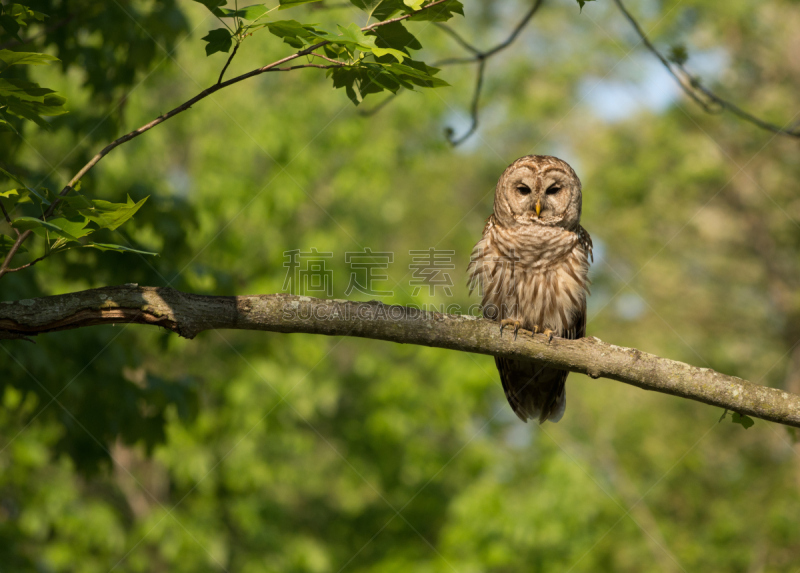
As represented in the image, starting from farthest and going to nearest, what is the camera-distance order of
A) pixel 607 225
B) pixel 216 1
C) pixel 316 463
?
pixel 607 225 → pixel 316 463 → pixel 216 1

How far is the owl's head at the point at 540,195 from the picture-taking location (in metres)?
4.57

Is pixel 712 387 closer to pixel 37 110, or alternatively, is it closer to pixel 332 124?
pixel 37 110

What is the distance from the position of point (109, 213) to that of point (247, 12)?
702 millimetres

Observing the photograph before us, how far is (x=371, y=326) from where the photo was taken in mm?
2570

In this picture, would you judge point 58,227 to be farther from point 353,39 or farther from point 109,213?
point 353,39

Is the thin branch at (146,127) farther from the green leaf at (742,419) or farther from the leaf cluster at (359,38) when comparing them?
the green leaf at (742,419)

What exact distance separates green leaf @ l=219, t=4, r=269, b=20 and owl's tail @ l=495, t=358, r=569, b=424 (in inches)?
120

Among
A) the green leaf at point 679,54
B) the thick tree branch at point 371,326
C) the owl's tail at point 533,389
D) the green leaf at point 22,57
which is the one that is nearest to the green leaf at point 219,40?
the green leaf at point 22,57

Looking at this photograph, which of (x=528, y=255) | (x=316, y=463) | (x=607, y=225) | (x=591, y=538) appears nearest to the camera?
(x=528, y=255)

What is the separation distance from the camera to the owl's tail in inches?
179

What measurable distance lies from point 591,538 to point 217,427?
17.6 feet

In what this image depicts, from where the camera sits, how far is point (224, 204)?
29.2 ft

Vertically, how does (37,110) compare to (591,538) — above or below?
above

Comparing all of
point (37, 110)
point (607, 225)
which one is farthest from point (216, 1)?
point (607, 225)
